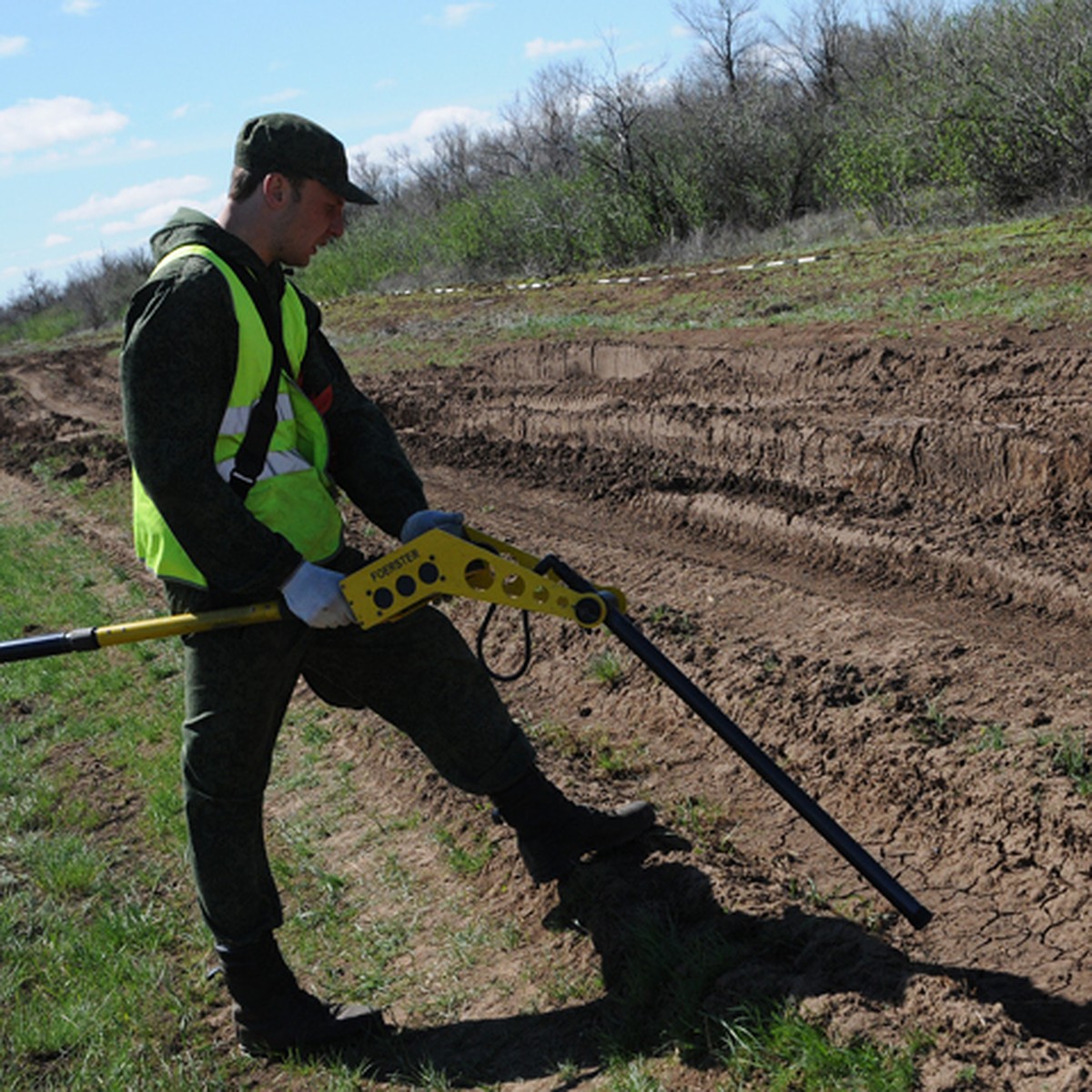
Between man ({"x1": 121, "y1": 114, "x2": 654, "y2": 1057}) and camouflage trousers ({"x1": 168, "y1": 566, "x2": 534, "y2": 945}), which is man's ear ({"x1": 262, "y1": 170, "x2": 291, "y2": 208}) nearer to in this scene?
man ({"x1": 121, "y1": 114, "x2": 654, "y2": 1057})

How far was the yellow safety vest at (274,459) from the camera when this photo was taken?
3.40 m

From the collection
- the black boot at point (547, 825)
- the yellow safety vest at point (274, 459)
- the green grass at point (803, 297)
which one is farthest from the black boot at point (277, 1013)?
the green grass at point (803, 297)

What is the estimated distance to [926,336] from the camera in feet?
36.4

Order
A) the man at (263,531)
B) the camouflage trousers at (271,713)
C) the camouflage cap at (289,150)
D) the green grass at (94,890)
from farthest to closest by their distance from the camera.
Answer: the green grass at (94,890)
the camouflage trousers at (271,713)
the camouflage cap at (289,150)
the man at (263,531)

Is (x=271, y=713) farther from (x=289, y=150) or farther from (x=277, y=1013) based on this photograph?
(x=289, y=150)

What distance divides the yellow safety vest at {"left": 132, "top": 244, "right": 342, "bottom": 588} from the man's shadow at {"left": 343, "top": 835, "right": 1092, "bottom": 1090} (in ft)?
5.12

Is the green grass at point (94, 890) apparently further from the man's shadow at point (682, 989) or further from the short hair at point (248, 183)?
the short hair at point (248, 183)

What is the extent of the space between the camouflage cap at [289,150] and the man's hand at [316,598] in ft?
3.68

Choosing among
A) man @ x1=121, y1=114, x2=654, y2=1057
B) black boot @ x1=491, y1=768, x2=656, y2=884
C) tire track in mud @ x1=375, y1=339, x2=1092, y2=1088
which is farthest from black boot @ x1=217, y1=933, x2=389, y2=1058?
tire track in mud @ x1=375, y1=339, x2=1092, y2=1088

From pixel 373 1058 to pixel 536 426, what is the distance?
931 cm

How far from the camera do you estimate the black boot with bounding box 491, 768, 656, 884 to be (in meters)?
4.10

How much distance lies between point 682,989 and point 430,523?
61.6 inches

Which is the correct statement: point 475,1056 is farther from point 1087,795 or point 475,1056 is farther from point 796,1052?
point 1087,795

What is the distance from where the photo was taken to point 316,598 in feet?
11.0
